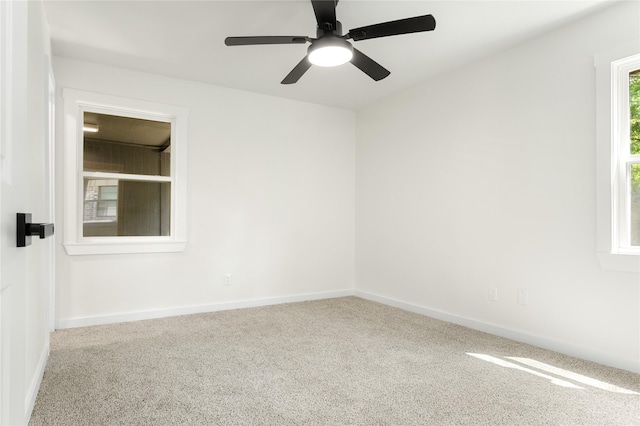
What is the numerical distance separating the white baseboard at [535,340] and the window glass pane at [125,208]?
274 centimetres

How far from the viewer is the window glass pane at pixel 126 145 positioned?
150 inches

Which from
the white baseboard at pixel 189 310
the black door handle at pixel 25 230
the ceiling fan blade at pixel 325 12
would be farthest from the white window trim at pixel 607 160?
the black door handle at pixel 25 230

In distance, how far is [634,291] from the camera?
2.56m

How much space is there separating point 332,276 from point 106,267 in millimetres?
2570

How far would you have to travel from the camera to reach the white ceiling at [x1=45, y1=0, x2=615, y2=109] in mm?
2699

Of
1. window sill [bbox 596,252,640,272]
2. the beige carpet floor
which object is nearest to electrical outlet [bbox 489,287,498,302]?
the beige carpet floor

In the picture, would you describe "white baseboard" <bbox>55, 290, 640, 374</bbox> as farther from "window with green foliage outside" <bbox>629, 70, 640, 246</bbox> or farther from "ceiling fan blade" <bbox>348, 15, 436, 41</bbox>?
"ceiling fan blade" <bbox>348, 15, 436, 41</bbox>

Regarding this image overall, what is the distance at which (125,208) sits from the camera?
3957 millimetres

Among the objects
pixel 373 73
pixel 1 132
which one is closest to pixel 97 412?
pixel 1 132

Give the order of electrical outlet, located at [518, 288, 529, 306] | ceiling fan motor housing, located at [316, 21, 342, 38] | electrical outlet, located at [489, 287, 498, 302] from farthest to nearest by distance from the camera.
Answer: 1. electrical outlet, located at [489, 287, 498, 302]
2. electrical outlet, located at [518, 288, 529, 306]
3. ceiling fan motor housing, located at [316, 21, 342, 38]

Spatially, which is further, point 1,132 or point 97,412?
point 97,412

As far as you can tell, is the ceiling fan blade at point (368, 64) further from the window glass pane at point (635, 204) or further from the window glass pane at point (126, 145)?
the window glass pane at point (126, 145)

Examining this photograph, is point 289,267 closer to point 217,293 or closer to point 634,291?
point 217,293

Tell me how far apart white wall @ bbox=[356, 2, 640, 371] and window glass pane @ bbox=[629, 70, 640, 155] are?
0.74 feet
